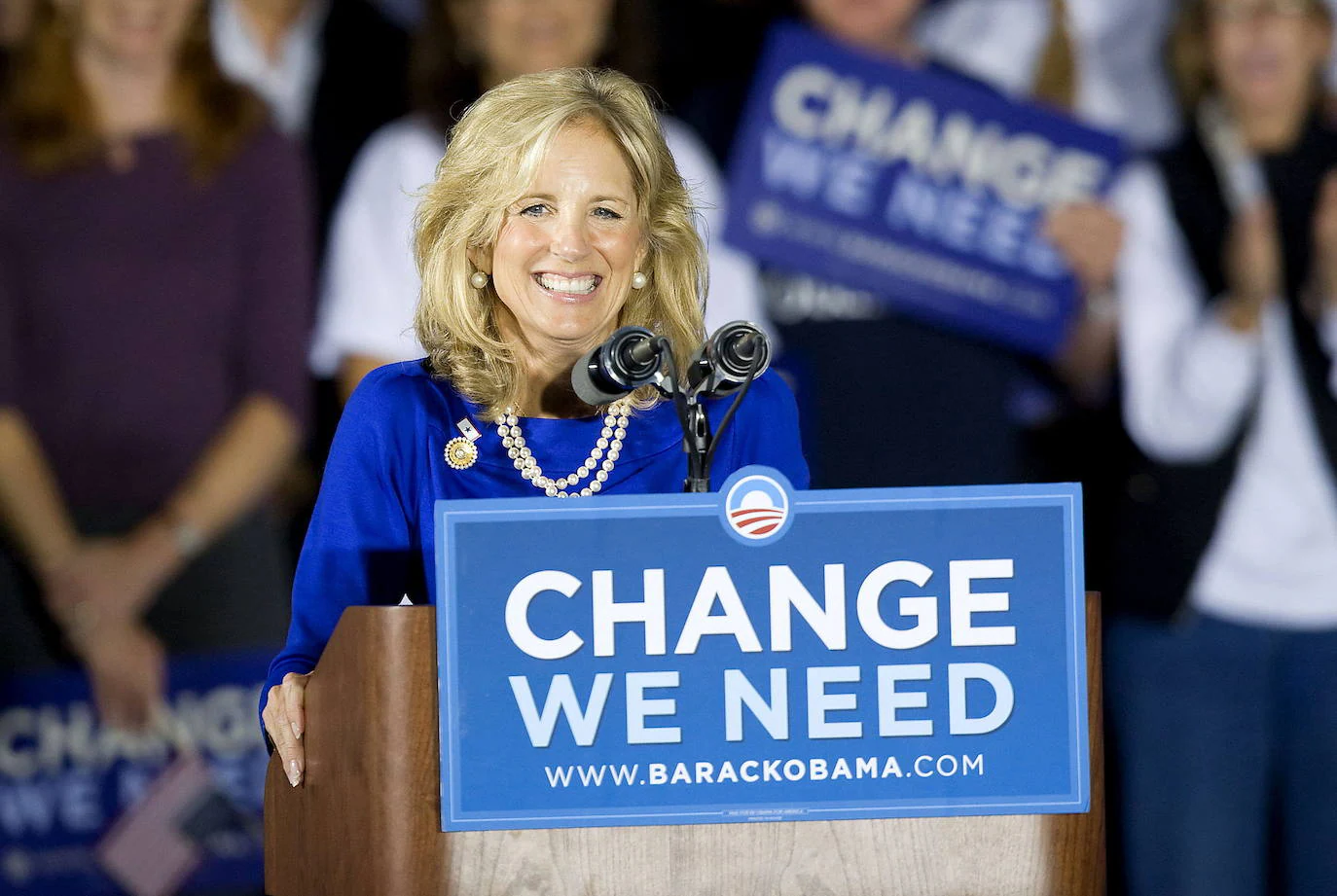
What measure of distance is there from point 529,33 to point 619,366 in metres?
2.30

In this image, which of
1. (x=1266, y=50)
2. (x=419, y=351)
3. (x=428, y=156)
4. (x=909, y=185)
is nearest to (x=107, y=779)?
(x=419, y=351)

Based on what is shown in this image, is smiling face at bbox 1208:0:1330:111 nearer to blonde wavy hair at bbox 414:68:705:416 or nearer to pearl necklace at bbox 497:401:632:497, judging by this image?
blonde wavy hair at bbox 414:68:705:416

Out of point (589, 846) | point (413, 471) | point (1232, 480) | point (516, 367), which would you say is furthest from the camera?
point (1232, 480)

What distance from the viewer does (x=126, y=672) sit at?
386cm

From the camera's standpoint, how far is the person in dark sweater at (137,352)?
382 centimetres

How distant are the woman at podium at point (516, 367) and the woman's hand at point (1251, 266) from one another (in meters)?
2.01

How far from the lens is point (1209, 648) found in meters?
3.62

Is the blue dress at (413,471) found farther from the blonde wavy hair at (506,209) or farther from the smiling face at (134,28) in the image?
Answer: the smiling face at (134,28)

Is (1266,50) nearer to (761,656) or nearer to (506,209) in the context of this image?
(506,209)

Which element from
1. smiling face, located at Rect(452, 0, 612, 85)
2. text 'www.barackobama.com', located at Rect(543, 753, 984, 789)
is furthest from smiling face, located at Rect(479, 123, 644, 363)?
smiling face, located at Rect(452, 0, 612, 85)

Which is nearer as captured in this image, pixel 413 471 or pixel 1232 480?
pixel 413 471

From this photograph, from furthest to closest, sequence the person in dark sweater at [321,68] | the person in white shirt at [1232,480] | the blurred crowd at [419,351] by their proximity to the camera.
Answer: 1. the person in dark sweater at [321,68]
2. the blurred crowd at [419,351]
3. the person in white shirt at [1232,480]

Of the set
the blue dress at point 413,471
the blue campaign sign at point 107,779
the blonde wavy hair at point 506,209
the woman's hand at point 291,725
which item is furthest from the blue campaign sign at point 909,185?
the woman's hand at point 291,725

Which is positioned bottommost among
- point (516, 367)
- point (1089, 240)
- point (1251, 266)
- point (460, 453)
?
point (460, 453)
